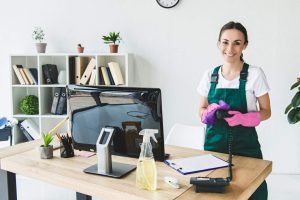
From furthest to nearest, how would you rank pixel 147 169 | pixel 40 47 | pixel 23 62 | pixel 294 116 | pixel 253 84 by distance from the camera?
pixel 23 62 → pixel 40 47 → pixel 294 116 → pixel 253 84 → pixel 147 169

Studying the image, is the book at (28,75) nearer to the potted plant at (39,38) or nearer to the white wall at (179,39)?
the potted plant at (39,38)

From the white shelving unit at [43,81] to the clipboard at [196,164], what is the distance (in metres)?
2.06

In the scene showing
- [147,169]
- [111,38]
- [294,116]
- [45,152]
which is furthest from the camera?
[111,38]

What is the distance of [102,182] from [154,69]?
251cm

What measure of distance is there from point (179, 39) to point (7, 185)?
244cm

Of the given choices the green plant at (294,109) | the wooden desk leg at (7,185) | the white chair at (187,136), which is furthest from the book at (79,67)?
the green plant at (294,109)

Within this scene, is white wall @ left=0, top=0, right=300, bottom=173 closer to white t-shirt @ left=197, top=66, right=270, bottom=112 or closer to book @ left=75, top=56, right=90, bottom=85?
book @ left=75, top=56, right=90, bottom=85

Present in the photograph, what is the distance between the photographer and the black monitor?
1545mm

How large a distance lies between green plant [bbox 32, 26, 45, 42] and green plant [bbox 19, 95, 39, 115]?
26.9 inches

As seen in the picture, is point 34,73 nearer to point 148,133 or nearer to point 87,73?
point 87,73

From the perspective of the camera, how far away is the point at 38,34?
13.2 feet

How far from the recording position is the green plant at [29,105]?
12.9 ft

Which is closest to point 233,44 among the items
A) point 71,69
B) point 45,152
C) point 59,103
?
point 45,152

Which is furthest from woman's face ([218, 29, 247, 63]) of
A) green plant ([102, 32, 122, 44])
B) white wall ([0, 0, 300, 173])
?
green plant ([102, 32, 122, 44])
